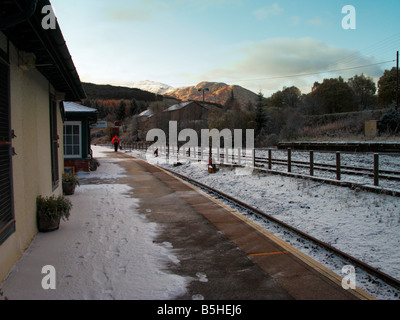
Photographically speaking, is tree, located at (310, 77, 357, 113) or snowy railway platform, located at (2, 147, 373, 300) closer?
snowy railway platform, located at (2, 147, 373, 300)

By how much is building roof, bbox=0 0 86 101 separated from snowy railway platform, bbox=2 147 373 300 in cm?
313

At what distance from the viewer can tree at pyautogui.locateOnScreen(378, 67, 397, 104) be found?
46906 mm

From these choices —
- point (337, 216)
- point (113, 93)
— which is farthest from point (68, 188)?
point (113, 93)

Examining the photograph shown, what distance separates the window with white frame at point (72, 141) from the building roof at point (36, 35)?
32.4 feet

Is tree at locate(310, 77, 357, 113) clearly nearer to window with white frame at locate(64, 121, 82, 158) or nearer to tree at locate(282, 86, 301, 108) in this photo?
tree at locate(282, 86, 301, 108)

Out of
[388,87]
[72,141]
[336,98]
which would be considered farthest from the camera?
[336,98]

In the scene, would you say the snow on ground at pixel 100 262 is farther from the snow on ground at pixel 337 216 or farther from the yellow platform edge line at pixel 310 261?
the snow on ground at pixel 337 216

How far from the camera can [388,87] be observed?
4753 cm

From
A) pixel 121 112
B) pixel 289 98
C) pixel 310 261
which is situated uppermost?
pixel 121 112

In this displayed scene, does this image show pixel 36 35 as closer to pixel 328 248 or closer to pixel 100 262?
pixel 100 262

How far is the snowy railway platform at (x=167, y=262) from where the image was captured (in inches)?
152

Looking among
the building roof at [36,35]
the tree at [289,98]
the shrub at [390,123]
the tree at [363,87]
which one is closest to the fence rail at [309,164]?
the building roof at [36,35]

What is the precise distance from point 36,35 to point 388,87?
5353 cm

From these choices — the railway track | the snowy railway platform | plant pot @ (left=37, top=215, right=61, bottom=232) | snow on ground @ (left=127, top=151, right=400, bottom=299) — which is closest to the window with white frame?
snow on ground @ (left=127, top=151, right=400, bottom=299)
